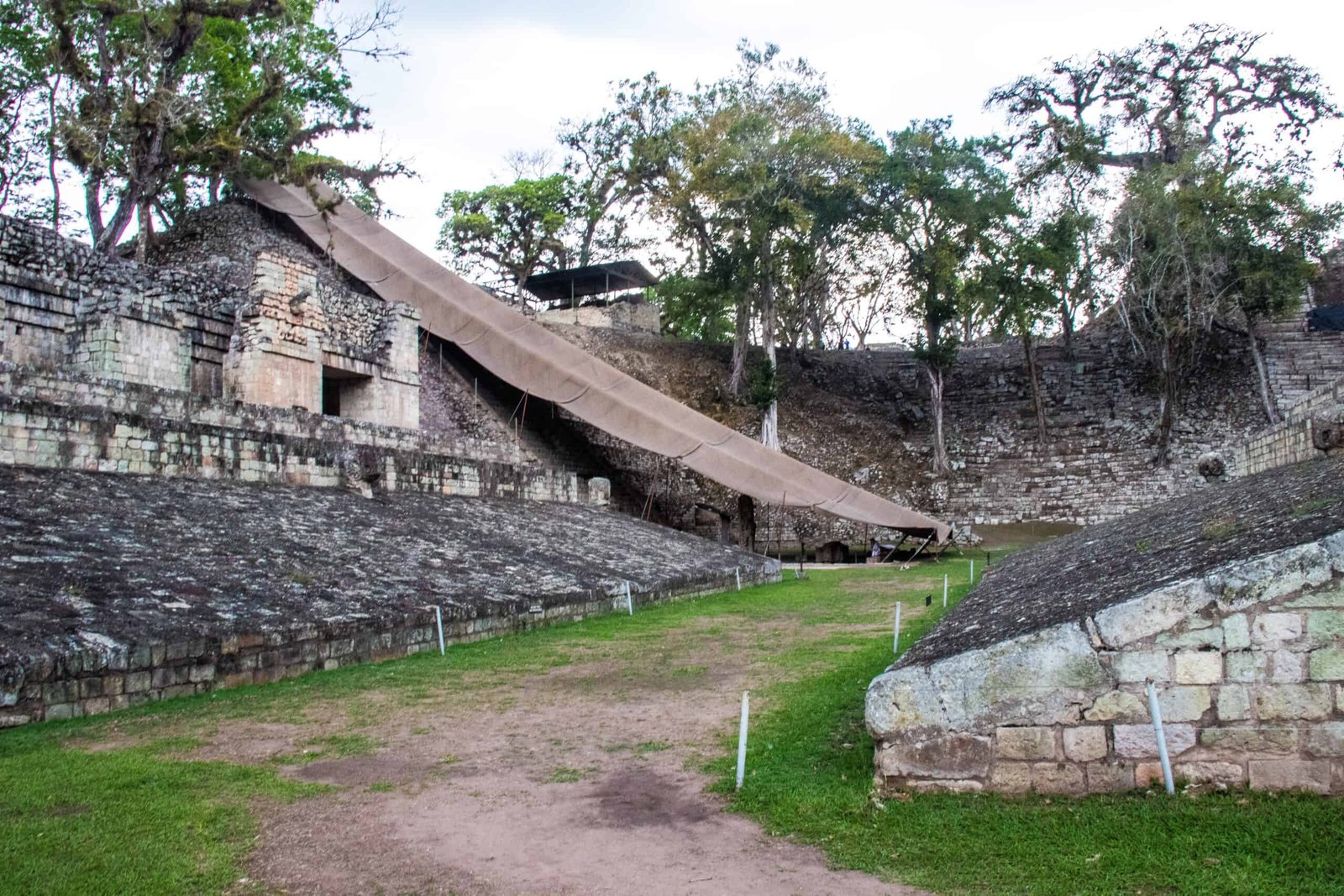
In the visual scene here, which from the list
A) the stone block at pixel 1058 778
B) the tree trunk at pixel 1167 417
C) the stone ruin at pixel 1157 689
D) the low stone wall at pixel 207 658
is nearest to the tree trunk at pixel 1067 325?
the tree trunk at pixel 1167 417

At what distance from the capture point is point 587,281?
36.3 metres

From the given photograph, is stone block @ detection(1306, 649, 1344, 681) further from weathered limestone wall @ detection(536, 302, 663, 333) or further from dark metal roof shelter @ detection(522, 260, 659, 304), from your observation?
dark metal roof shelter @ detection(522, 260, 659, 304)

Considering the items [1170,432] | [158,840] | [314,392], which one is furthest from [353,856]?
[1170,432]

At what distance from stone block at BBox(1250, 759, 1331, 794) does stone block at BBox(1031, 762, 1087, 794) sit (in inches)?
27.6

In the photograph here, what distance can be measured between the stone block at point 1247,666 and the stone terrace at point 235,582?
265 inches

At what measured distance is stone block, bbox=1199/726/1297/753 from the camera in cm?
411

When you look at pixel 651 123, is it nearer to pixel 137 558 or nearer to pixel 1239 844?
pixel 137 558

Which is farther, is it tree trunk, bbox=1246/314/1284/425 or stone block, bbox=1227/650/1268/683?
tree trunk, bbox=1246/314/1284/425

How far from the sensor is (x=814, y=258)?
2939 cm

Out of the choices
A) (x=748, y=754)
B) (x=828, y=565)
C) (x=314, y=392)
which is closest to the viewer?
(x=748, y=754)

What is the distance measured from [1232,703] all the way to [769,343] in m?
24.5

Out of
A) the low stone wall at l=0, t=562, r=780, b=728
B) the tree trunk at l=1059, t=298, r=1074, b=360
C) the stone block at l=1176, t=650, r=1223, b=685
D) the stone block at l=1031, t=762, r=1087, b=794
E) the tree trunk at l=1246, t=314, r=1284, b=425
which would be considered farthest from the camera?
the tree trunk at l=1059, t=298, r=1074, b=360

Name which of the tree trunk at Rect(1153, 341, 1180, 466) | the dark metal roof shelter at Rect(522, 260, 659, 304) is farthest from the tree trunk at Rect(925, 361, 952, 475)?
the dark metal roof shelter at Rect(522, 260, 659, 304)

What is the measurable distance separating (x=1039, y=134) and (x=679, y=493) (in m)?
17.2
